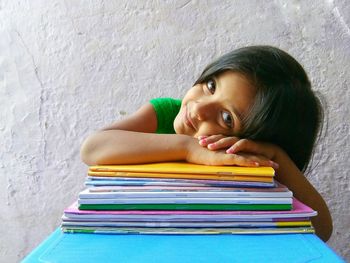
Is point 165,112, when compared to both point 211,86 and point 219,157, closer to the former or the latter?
point 211,86

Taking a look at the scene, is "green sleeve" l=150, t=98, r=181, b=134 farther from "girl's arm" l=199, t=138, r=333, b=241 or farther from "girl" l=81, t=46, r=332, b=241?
"girl's arm" l=199, t=138, r=333, b=241

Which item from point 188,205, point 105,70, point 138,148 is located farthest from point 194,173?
point 105,70

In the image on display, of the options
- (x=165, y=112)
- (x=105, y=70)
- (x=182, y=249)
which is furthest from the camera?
(x=105, y=70)

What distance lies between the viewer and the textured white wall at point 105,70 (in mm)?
1116

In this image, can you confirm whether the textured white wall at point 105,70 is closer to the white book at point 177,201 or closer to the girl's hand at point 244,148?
the girl's hand at point 244,148

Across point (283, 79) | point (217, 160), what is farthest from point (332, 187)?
point (217, 160)

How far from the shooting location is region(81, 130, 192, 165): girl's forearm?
616 mm

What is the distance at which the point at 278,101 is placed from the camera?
72 cm

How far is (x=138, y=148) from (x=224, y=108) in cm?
19

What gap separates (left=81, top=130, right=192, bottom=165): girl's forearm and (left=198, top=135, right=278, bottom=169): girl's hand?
42mm

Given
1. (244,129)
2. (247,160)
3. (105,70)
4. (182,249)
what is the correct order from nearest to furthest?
(182,249) < (247,160) < (244,129) < (105,70)

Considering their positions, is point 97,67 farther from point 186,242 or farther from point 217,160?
point 186,242

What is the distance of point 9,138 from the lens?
1253 millimetres

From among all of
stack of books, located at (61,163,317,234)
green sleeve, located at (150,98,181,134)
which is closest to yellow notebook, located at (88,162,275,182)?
stack of books, located at (61,163,317,234)
